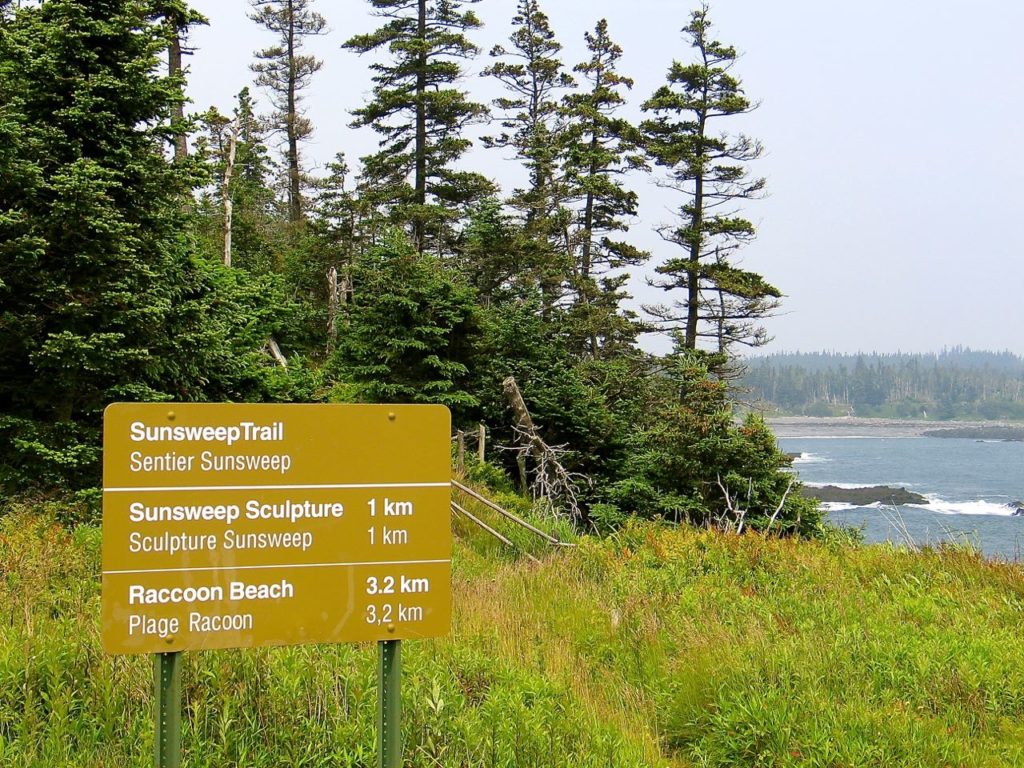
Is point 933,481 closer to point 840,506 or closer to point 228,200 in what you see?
point 840,506

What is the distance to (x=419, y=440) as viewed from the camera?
2.90 meters

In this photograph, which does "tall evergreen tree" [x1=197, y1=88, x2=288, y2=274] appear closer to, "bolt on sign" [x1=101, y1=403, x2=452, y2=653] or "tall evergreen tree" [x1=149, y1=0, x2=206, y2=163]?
"tall evergreen tree" [x1=149, y1=0, x2=206, y2=163]

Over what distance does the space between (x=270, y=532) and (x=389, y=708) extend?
838 millimetres

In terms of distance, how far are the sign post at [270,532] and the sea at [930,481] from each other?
283 inches

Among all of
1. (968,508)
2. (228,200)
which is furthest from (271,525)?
(968,508)

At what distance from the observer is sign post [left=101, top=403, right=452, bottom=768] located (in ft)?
8.45

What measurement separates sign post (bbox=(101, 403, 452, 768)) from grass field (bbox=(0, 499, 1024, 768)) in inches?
37.0

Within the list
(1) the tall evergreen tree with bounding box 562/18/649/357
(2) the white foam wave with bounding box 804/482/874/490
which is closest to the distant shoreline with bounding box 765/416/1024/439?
(2) the white foam wave with bounding box 804/482/874/490

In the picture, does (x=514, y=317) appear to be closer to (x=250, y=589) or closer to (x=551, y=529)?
(x=551, y=529)

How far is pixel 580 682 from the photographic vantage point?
4629 mm

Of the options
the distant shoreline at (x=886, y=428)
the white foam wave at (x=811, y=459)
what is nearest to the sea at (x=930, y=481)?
the white foam wave at (x=811, y=459)

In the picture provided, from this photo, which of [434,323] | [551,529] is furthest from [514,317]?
[551,529]

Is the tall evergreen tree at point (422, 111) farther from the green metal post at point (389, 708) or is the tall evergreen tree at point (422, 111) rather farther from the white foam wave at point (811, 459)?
the white foam wave at point (811, 459)

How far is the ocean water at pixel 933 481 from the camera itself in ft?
69.9
